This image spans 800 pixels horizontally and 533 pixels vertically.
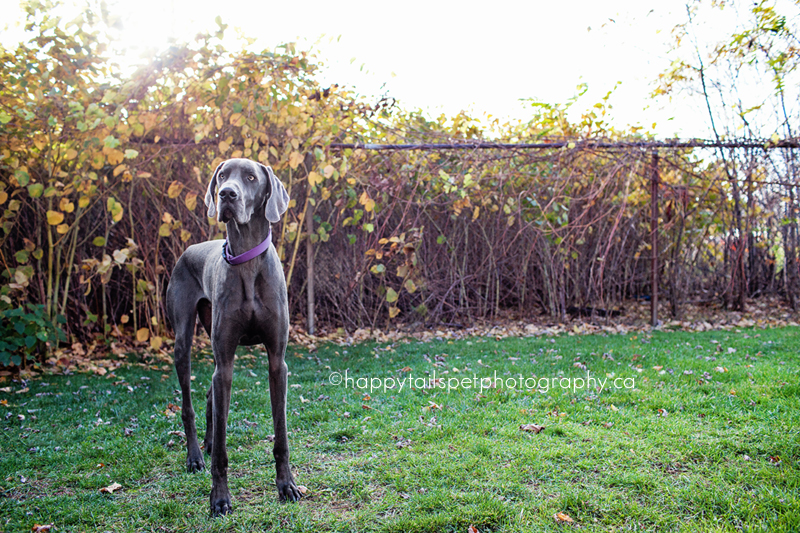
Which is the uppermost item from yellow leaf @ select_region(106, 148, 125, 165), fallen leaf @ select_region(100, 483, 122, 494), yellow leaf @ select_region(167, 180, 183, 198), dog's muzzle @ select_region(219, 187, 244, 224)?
yellow leaf @ select_region(106, 148, 125, 165)

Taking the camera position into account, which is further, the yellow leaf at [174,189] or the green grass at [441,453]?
the yellow leaf at [174,189]

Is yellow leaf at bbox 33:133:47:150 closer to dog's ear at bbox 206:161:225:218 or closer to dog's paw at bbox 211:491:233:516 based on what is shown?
dog's ear at bbox 206:161:225:218

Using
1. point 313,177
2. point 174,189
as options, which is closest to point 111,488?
point 174,189

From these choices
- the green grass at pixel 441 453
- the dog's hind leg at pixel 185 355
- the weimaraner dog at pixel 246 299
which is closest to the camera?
the green grass at pixel 441 453

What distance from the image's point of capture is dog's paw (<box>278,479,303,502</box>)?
2.26 metres

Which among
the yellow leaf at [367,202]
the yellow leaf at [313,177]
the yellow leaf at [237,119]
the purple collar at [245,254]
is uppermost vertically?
the yellow leaf at [237,119]

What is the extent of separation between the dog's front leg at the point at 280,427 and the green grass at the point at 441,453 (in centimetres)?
10

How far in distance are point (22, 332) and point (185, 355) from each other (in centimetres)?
260

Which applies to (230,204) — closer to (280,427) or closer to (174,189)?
(280,427)

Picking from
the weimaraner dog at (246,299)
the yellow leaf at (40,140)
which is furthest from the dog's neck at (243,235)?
the yellow leaf at (40,140)

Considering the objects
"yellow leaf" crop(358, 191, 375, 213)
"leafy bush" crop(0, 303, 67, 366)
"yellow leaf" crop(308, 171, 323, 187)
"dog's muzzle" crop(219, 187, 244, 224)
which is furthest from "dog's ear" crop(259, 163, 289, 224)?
"leafy bush" crop(0, 303, 67, 366)

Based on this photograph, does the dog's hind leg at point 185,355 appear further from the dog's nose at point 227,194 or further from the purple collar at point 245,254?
the dog's nose at point 227,194

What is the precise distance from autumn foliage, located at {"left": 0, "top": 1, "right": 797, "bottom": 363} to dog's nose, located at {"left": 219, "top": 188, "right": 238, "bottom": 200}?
2.68 m

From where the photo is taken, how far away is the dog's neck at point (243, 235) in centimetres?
227
